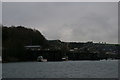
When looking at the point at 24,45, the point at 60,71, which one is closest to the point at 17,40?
the point at 24,45

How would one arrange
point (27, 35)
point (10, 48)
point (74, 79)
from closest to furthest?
point (74, 79) < point (10, 48) < point (27, 35)

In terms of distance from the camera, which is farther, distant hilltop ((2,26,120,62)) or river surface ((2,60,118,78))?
distant hilltop ((2,26,120,62))

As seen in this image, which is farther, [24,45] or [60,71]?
[24,45]

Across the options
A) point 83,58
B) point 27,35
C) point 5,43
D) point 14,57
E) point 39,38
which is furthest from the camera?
point 83,58

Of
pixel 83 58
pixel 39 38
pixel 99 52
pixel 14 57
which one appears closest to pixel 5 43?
pixel 14 57

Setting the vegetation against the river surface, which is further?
the vegetation

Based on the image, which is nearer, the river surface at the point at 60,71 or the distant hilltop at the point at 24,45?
the river surface at the point at 60,71

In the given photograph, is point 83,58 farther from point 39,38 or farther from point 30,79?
point 30,79

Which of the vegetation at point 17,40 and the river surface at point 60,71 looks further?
the vegetation at point 17,40

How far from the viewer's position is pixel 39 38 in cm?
13162

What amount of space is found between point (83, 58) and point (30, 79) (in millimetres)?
133782

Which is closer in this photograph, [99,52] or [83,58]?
[83,58]

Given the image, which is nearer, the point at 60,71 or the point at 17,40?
the point at 60,71

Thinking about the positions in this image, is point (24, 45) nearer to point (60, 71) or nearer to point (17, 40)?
point (17, 40)
